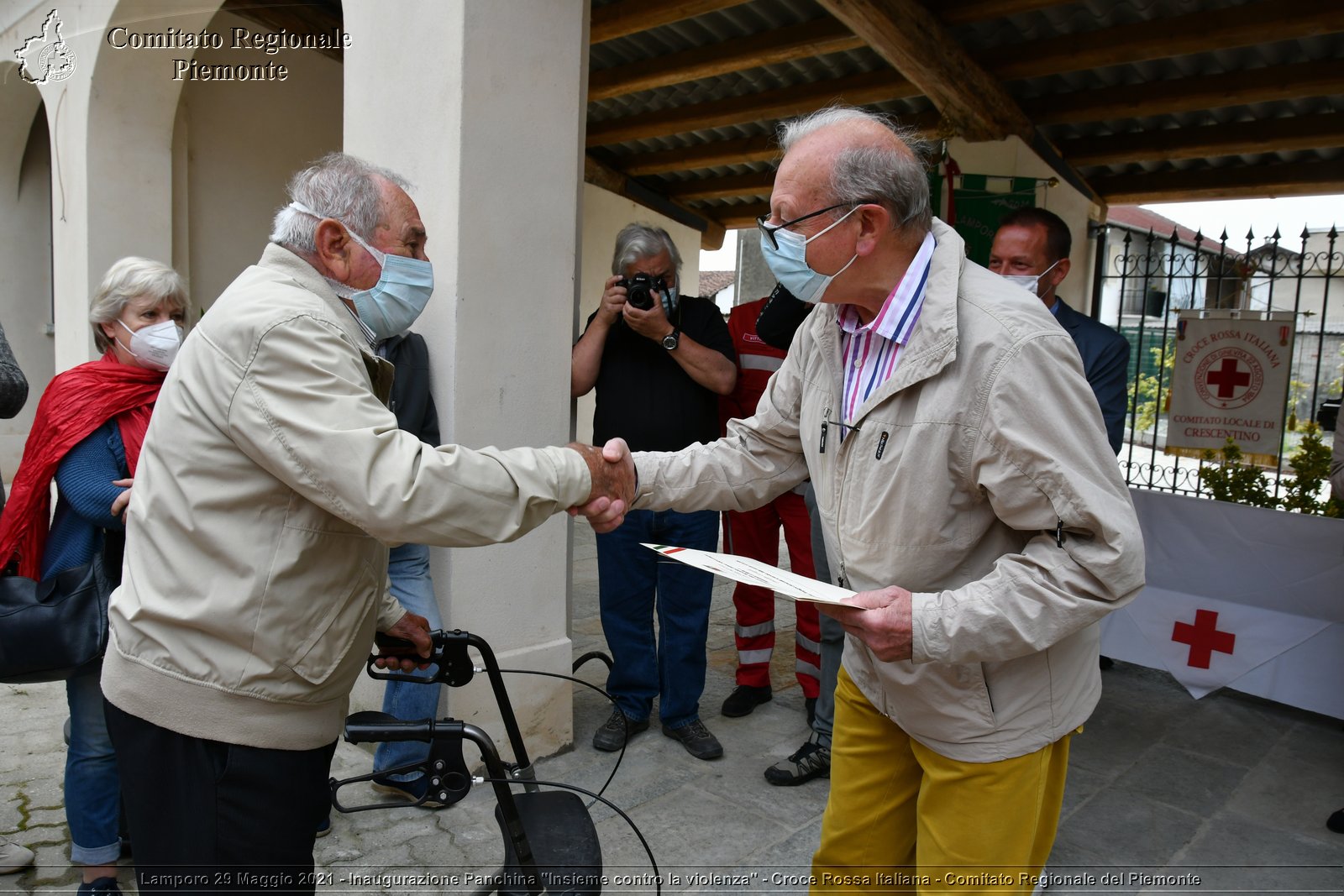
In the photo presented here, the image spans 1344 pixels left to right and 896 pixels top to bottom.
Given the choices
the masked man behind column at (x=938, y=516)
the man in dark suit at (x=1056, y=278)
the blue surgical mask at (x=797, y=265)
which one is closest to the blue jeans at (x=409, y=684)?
the masked man behind column at (x=938, y=516)

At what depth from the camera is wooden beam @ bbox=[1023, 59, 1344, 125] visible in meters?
5.46

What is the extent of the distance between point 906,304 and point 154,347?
7.18ft

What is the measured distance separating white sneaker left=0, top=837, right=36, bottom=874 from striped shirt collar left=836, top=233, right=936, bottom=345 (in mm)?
2912

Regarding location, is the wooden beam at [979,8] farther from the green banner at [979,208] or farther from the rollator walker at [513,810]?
the rollator walker at [513,810]

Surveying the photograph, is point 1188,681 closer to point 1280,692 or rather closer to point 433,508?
point 1280,692

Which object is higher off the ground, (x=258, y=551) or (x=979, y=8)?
(x=979, y=8)

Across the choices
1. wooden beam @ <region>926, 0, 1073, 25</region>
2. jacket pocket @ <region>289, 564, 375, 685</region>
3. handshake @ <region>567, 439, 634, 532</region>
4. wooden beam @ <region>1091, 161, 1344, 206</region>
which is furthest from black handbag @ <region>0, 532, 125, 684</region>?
wooden beam @ <region>1091, 161, 1344, 206</region>

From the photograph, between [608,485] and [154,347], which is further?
[154,347]

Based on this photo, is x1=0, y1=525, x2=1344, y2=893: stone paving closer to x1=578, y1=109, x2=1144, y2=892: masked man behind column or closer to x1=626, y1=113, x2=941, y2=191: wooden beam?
x1=578, y1=109, x2=1144, y2=892: masked man behind column

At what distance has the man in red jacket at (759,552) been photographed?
13.1 ft

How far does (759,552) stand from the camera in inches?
162

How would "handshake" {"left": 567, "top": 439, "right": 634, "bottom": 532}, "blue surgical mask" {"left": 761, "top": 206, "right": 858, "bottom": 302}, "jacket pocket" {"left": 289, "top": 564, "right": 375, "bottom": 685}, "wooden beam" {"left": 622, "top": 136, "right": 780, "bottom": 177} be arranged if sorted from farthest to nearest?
"wooden beam" {"left": 622, "top": 136, "right": 780, "bottom": 177} → "handshake" {"left": 567, "top": 439, "right": 634, "bottom": 532} → "blue surgical mask" {"left": 761, "top": 206, "right": 858, "bottom": 302} → "jacket pocket" {"left": 289, "top": 564, "right": 375, "bottom": 685}

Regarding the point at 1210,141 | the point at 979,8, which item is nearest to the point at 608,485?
the point at 979,8

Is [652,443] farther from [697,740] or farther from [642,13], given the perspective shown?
[642,13]
